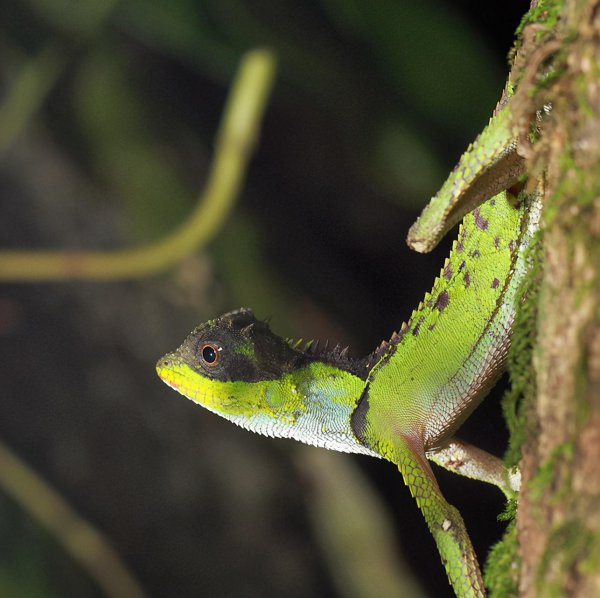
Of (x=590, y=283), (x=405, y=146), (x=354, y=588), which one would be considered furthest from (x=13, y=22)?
(x=590, y=283)

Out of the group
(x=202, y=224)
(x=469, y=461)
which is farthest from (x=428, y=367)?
(x=202, y=224)

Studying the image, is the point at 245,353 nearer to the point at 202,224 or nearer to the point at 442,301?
the point at 442,301

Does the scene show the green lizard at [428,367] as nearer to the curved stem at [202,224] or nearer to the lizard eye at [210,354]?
the lizard eye at [210,354]

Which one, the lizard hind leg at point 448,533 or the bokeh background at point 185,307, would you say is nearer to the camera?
the lizard hind leg at point 448,533

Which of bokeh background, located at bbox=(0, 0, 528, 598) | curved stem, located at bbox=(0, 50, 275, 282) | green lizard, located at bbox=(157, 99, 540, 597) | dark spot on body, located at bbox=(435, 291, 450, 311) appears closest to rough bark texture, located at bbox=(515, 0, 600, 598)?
green lizard, located at bbox=(157, 99, 540, 597)

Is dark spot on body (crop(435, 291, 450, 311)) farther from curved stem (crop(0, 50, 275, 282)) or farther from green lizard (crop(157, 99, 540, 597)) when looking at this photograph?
curved stem (crop(0, 50, 275, 282))

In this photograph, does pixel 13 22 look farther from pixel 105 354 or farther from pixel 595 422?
pixel 595 422

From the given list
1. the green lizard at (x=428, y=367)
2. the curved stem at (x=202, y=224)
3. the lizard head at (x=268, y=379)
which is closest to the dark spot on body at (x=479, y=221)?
the green lizard at (x=428, y=367)
